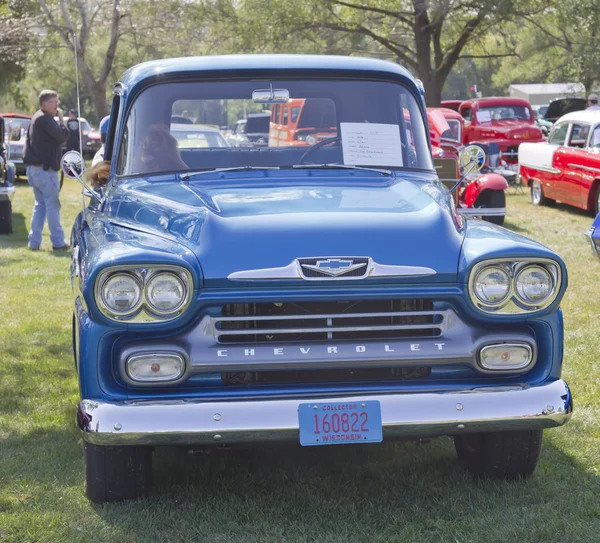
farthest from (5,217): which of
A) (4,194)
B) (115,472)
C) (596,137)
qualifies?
(115,472)

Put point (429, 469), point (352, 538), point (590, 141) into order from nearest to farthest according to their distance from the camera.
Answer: point (352, 538) < point (429, 469) < point (590, 141)

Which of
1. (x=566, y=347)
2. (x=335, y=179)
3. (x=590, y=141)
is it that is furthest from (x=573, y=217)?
(x=335, y=179)

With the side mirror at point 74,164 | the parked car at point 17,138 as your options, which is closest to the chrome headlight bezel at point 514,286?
the side mirror at point 74,164

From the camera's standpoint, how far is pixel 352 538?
379 cm

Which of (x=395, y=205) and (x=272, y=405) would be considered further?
(x=395, y=205)

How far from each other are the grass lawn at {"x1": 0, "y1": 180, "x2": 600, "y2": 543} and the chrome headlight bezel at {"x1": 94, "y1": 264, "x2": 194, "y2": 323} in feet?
2.94

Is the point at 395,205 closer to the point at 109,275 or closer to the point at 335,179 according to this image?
the point at 335,179

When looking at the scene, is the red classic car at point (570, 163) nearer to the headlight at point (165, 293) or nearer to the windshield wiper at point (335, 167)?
the windshield wiper at point (335, 167)

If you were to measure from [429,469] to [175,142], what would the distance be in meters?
2.02

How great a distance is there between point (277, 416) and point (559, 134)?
506 inches

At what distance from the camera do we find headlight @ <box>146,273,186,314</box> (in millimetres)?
3580

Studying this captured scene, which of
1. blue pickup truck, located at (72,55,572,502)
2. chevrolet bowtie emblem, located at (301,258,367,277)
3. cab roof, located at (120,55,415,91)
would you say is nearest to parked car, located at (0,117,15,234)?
cab roof, located at (120,55,415,91)

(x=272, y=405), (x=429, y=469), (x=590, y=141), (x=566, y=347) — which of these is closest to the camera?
(x=272, y=405)

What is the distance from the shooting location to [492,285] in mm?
3730
